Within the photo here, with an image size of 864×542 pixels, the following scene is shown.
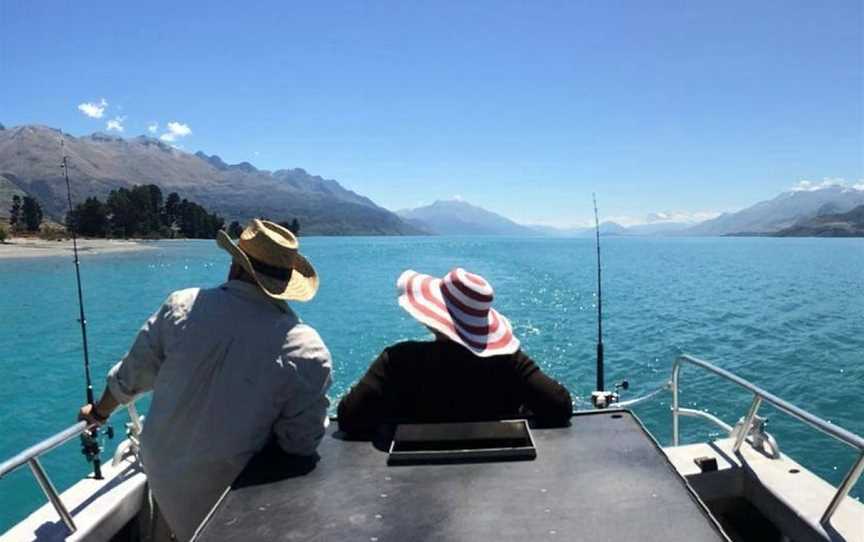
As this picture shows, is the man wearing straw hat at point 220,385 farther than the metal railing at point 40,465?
No

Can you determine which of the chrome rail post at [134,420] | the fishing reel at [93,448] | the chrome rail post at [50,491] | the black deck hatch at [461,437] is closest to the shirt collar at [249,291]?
the black deck hatch at [461,437]

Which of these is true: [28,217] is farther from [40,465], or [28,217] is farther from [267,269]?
[267,269]

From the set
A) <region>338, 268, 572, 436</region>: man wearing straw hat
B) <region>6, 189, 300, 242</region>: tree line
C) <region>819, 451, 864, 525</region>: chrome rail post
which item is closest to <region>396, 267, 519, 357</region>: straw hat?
<region>338, 268, 572, 436</region>: man wearing straw hat

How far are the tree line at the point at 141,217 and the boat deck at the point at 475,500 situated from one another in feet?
332

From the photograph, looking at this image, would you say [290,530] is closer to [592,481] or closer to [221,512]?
[221,512]

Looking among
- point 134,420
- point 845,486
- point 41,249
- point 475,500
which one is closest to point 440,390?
point 475,500

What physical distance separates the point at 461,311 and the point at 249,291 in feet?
3.59

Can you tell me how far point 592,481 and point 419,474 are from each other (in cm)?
69

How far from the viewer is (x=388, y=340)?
822 inches

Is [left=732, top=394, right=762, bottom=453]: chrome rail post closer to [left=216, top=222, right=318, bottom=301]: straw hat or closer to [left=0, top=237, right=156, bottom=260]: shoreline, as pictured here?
[left=216, top=222, right=318, bottom=301]: straw hat

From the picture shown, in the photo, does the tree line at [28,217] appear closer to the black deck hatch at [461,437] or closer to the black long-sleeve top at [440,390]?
the black long-sleeve top at [440,390]

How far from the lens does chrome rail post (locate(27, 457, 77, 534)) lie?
3.08 metres

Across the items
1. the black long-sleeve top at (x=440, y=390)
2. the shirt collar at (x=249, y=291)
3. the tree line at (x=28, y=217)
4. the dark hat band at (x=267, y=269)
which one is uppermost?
the tree line at (x=28, y=217)

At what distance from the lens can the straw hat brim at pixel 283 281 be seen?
9.53ft
